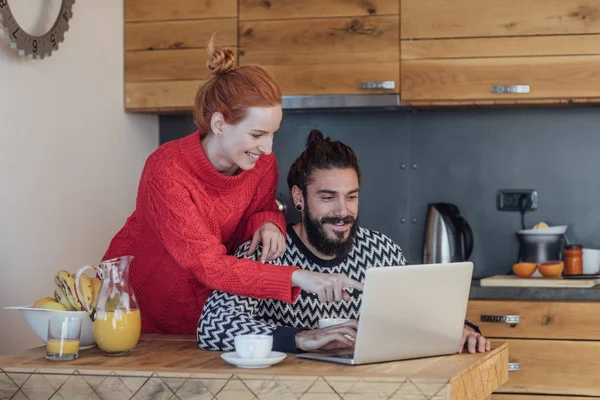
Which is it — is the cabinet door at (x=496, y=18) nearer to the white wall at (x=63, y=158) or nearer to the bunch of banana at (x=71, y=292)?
the white wall at (x=63, y=158)

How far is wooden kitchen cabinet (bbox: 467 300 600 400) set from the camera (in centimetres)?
313

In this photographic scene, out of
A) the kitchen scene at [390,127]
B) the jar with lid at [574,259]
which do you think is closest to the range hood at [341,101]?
the kitchen scene at [390,127]

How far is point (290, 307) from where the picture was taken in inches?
93.9

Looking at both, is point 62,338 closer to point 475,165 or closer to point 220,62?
point 220,62

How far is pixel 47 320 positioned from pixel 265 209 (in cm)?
75

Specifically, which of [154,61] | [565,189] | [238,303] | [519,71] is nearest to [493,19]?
[519,71]

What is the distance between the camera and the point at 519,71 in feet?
11.1

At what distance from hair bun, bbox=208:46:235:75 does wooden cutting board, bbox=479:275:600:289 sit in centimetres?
143

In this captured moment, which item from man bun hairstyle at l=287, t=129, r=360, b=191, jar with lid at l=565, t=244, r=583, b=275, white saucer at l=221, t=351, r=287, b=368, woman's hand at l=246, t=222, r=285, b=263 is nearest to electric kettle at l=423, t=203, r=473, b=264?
jar with lid at l=565, t=244, r=583, b=275

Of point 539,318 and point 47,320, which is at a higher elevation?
point 47,320

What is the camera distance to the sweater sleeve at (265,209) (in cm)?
243

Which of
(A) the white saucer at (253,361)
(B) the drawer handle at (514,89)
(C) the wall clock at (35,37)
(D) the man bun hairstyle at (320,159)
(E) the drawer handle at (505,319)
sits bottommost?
(E) the drawer handle at (505,319)

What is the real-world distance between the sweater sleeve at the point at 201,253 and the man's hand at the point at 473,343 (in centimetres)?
38

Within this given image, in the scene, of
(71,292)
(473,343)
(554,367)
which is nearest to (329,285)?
(473,343)
